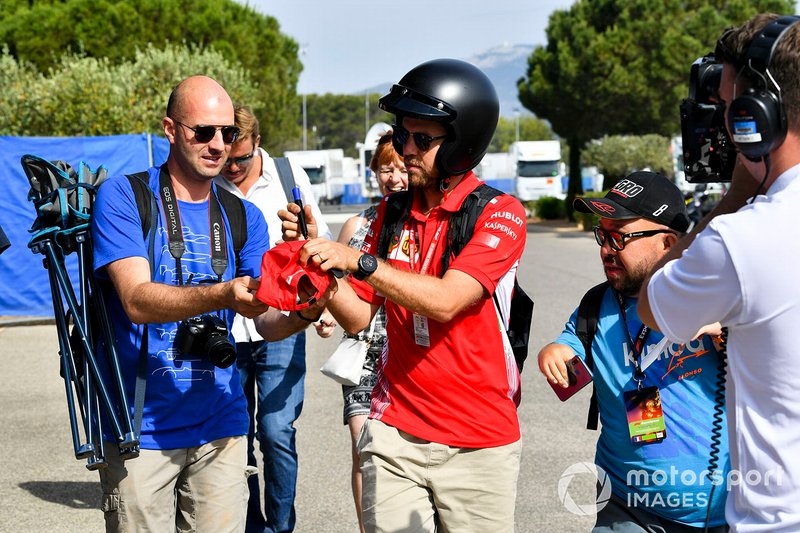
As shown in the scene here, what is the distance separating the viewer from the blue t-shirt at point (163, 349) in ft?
12.7

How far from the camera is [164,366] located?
12.9ft

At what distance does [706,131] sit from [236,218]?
6.76 feet

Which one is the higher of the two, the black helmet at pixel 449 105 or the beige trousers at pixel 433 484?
the black helmet at pixel 449 105

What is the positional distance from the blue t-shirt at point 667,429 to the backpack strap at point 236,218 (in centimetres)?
136

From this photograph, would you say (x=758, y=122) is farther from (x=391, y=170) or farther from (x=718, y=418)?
(x=391, y=170)

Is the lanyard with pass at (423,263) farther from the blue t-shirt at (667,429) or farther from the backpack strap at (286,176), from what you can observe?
the backpack strap at (286,176)

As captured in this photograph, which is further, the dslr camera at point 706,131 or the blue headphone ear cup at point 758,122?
the dslr camera at point 706,131

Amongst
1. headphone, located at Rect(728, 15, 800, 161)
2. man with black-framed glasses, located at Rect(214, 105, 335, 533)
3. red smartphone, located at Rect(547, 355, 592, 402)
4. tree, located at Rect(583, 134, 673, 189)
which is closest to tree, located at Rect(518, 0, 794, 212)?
tree, located at Rect(583, 134, 673, 189)

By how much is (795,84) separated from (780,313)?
0.47 metres

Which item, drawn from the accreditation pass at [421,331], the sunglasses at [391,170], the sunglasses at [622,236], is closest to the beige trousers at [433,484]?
the accreditation pass at [421,331]

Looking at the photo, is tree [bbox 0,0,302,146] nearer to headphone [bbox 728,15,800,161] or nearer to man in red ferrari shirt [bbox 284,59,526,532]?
man in red ferrari shirt [bbox 284,59,526,532]

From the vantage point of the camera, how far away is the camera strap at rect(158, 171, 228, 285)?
397 centimetres

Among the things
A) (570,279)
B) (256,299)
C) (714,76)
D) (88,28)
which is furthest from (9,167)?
(88,28)

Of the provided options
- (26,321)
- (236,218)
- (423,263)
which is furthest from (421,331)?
(26,321)
